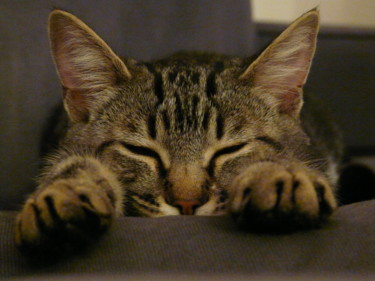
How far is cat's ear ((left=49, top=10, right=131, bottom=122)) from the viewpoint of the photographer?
965mm

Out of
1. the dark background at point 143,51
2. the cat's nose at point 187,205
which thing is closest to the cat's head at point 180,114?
the cat's nose at point 187,205

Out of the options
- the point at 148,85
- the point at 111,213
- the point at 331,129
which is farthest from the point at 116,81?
the point at 331,129

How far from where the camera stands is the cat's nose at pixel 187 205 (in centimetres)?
83

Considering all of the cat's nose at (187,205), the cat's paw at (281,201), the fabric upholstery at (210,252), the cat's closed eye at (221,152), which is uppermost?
the cat's paw at (281,201)

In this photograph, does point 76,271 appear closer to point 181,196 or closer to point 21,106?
point 181,196

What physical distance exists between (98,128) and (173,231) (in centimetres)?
39

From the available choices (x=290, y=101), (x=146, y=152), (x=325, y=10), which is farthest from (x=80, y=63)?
(x=325, y=10)

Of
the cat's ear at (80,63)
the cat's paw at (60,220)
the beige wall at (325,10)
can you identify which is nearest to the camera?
the cat's paw at (60,220)

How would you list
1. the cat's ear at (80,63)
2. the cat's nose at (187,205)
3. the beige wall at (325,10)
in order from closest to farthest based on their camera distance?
the cat's nose at (187,205)
the cat's ear at (80,63)
the beige wall at (325,10)

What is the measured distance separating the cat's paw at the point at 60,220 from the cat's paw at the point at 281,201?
0.20 meters

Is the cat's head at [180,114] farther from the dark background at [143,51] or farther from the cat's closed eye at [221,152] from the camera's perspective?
the dark background at [143,51]

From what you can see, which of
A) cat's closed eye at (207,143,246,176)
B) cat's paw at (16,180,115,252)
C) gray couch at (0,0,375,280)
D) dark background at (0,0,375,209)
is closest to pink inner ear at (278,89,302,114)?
cat's closed eye at (207,143,246,176)

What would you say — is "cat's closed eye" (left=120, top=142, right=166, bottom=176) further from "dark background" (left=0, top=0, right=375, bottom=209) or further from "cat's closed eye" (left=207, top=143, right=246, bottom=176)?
"dark background" (left=0, top=0, right=375, bottom=209)

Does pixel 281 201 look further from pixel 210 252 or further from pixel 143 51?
pixel 143 51
